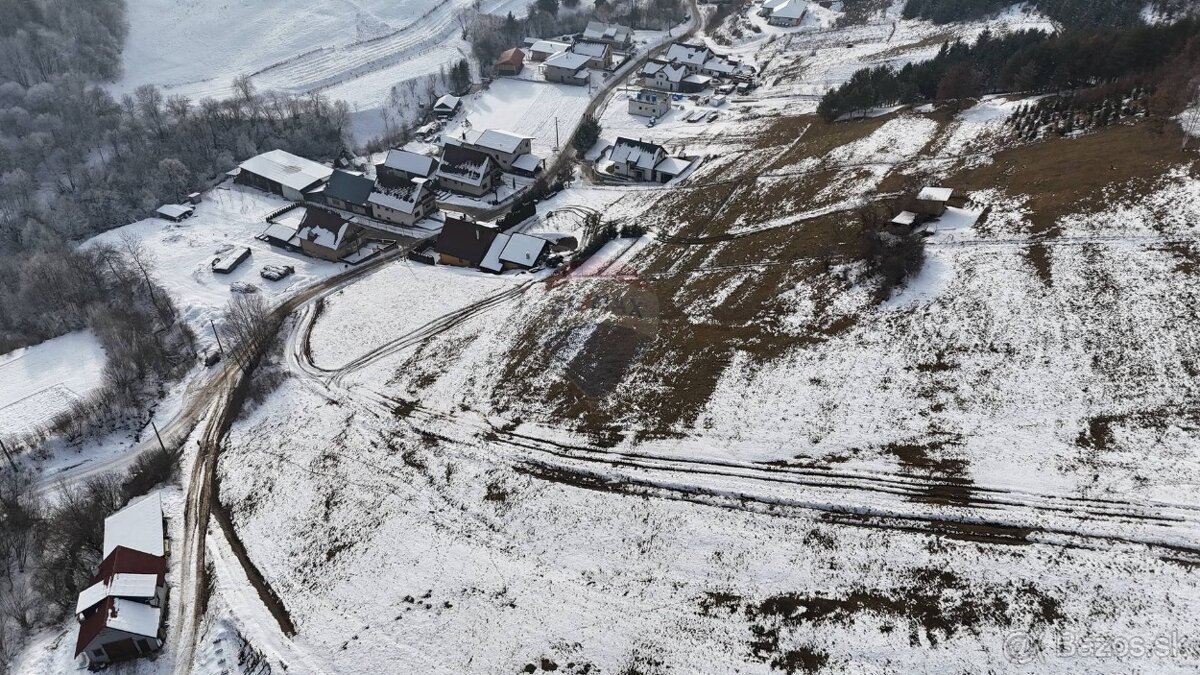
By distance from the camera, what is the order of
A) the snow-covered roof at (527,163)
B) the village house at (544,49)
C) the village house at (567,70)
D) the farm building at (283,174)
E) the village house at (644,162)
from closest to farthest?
the village house at (644,162)
the farm building at (283,174)
the snow-covered roof at (527,163)
the village house at (567,70)
the village house at (544,49)

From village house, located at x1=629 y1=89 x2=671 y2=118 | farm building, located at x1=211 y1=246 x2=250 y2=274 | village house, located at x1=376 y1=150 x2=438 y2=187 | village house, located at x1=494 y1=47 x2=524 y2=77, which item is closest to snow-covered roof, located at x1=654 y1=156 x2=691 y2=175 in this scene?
village house, located at x1=629 y1=89 x2=671 y2=118

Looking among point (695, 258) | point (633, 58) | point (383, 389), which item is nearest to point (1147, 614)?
point (695, 258)

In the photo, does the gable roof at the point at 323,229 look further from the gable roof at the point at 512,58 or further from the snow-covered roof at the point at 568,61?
the gable roof at the point at 512,58

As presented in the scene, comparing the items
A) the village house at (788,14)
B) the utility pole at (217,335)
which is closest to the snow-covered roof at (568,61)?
the village house at (788,14)

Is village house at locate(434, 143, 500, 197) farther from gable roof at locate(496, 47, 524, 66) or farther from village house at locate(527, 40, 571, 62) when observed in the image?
village house at locate(527, 40, 571, 62)

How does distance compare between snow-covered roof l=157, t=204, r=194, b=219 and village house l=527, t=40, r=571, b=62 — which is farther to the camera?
village house l=527, t=40, r=571, b=62

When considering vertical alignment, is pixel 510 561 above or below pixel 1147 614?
below

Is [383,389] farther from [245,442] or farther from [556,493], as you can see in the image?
[556,493]
